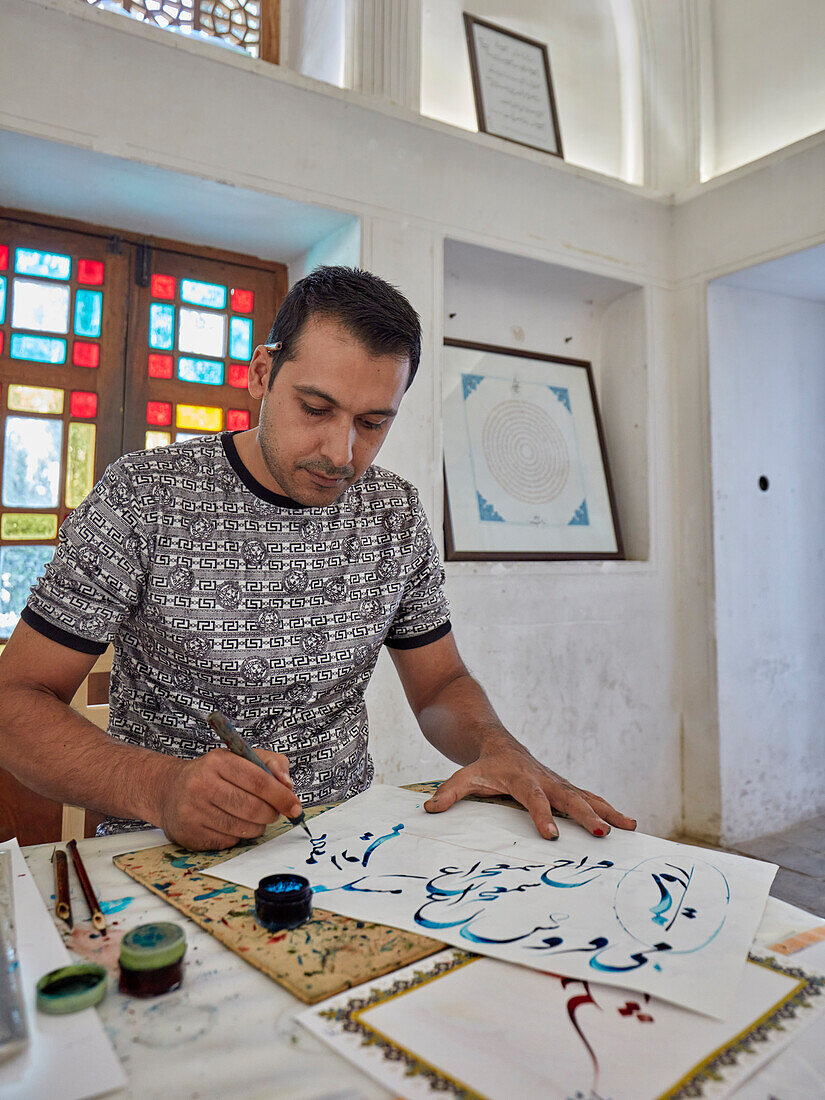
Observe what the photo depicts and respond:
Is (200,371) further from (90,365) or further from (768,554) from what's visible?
(768,554)

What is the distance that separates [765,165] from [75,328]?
260cm

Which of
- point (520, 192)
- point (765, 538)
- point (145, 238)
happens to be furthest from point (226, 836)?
point (765, 538)

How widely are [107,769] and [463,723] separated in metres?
0.57

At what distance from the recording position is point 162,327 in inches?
101

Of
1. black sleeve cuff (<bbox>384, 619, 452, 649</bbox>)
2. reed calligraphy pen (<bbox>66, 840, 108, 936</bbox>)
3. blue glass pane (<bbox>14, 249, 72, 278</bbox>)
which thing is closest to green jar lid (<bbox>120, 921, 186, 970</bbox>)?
reed calligraphy pen (<bbox>66, 840, 108, 936</bbox>)

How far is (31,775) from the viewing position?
3.42 feet

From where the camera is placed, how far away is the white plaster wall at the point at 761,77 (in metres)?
2.94

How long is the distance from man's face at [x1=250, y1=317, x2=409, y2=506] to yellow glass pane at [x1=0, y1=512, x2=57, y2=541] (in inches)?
54.0

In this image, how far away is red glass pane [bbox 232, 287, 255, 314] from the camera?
8.91ft

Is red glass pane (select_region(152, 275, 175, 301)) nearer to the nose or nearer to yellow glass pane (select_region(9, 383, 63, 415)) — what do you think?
yellow glass pane (select_region(9, 383, 63, 415))

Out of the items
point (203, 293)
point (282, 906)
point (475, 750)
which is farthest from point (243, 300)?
point (282, 906)

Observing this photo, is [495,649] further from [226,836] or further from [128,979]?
[128,979]

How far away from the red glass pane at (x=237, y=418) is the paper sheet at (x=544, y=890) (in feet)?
6.20

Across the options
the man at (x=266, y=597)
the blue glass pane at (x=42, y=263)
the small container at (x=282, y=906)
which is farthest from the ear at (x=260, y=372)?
the blue glass pane at (x=42, y=263)
